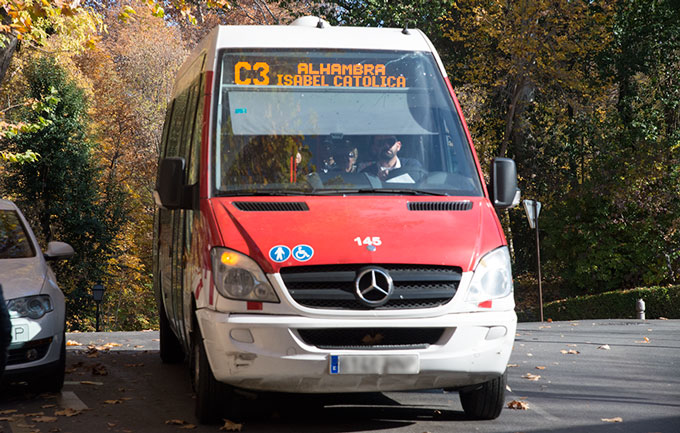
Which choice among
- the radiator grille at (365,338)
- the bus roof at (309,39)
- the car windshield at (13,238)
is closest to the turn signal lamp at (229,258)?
the radiator grille at (365,338)

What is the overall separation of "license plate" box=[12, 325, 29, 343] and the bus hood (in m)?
2.21

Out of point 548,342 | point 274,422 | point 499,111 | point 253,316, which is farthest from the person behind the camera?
point 499,111

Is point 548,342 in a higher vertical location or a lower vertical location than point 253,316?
lower

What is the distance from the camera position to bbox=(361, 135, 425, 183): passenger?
697cm

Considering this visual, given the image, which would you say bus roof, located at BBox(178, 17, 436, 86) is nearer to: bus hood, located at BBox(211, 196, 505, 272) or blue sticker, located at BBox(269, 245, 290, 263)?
bus hood, located at BBox(211, 196, 505, 272)

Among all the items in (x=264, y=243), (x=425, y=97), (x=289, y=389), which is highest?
(x=425, y=97)

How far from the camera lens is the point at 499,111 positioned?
35906mm

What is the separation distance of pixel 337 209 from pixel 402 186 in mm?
602

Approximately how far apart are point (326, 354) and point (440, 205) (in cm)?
130

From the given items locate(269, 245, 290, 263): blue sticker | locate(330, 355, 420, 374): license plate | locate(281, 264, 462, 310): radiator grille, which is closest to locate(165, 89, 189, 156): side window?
locate(269, 245, 290, 263): blue sticker

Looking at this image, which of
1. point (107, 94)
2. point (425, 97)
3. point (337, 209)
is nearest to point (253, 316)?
point (337, 209)

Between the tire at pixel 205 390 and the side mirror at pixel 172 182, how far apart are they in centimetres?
84

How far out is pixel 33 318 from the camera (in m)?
7.98

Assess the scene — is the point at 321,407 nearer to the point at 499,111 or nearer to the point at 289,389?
the point at 289,389
